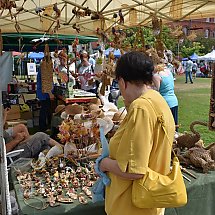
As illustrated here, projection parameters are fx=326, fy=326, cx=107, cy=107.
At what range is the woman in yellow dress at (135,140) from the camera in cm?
128

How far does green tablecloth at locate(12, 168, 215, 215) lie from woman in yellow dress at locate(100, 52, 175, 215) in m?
0.40

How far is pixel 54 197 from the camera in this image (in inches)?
75.0

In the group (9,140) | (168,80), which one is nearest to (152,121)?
(9,140)

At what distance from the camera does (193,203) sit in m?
2.15

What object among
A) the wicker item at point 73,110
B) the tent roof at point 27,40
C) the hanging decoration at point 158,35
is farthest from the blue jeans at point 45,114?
the hanging decoration at point 158,35

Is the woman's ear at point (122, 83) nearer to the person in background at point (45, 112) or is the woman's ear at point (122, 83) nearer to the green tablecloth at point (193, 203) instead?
the green tablecloth at point (193, 203)

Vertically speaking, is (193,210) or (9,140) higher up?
(9,140)

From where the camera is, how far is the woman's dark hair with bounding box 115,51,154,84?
4.42 feet

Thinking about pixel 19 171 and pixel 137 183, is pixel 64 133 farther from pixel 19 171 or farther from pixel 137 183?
pixel 137 183

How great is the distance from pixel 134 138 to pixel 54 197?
0.86 m

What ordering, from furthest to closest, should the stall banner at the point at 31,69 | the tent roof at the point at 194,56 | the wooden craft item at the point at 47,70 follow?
1. the tent roof at the point at 194,56
2. the stall banner at the point at 31,69
3. the wooden craft item at the point at 47,70

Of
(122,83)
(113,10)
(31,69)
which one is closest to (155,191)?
(122,83)

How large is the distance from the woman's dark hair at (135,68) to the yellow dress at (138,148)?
0.07m

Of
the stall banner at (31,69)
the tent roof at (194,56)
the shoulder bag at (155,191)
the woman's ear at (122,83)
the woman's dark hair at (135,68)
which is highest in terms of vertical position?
the tent roof at (194,56)
